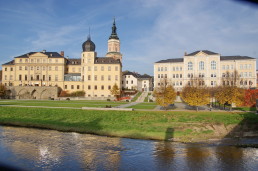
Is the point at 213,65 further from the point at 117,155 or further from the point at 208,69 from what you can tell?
the point at 117,155

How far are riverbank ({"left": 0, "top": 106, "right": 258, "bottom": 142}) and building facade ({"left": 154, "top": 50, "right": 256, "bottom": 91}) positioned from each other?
34681mm

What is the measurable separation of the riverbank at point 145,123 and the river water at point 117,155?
8.08 ft

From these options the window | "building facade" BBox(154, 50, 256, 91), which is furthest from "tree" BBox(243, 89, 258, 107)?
the window

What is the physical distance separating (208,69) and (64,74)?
4034cm

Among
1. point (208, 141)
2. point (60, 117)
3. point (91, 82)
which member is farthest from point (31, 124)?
point (91, 82)

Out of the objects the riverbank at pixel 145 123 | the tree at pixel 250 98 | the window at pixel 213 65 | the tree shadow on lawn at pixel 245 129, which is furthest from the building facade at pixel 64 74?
the tree shadow on lawn at pixel 245 129

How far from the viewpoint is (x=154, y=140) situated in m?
20.9

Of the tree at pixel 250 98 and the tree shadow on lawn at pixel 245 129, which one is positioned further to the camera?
the tree at pixel 250 98

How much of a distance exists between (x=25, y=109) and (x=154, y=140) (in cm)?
2237

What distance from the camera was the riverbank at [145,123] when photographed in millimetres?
22766

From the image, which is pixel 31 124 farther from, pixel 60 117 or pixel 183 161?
pixel 183 161

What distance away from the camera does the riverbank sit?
2277 centimetres

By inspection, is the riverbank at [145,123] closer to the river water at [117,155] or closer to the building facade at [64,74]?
the river water at [117,155]

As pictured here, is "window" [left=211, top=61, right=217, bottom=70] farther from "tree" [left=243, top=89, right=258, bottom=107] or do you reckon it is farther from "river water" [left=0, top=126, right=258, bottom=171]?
"river water" [left=0, top=126, right=258, bottom=171]
